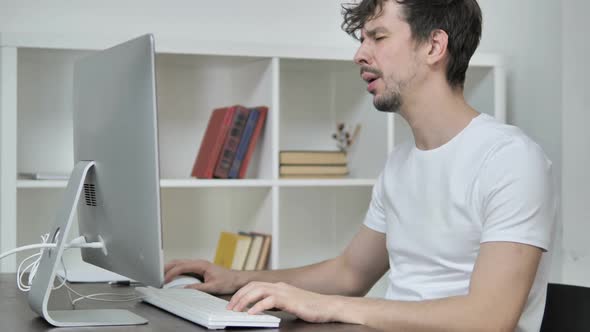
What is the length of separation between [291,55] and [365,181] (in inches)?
22.0

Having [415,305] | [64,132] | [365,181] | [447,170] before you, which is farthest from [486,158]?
[64,132]

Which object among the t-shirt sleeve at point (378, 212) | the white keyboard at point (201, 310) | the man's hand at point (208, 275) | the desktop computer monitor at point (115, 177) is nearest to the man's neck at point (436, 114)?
the t-shirt sleeve at point (378, 212)

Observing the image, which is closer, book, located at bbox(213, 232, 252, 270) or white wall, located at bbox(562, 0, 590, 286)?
white wall, located at bbox(562, 0, 590, 286)

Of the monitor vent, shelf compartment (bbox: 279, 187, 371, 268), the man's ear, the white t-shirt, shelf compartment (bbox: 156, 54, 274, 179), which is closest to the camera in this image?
the monitor vent

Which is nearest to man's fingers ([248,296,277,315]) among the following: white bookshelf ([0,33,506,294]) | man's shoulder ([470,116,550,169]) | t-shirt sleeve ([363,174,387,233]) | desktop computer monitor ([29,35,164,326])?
desktop computer monitor ([29,35,164,326])

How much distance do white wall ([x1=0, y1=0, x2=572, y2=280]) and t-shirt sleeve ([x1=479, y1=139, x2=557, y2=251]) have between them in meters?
1.32

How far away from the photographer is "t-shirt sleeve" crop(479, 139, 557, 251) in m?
1.65

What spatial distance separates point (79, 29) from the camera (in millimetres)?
3250

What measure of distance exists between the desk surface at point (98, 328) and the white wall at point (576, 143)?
1.74 meters

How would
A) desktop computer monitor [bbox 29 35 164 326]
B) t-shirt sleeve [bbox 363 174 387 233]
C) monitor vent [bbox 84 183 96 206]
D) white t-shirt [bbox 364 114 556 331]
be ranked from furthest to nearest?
t-shirt sleeve [bbox 363 174 387 233]
white t-shirt [bbox 364 114 556 331]
monitor vent [bbox 84 183 96 206]
desktop computer monitor [bbox 29 35 164 326]

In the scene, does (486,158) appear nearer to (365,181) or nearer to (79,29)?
(365,181)

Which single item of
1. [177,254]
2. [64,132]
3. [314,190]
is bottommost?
[177,254]

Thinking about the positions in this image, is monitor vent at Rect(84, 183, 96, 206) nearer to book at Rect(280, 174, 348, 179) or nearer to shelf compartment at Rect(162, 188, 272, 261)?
book at Rect(280, 174, 348, 179)

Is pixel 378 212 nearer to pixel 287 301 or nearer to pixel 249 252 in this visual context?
pixel 287 301
